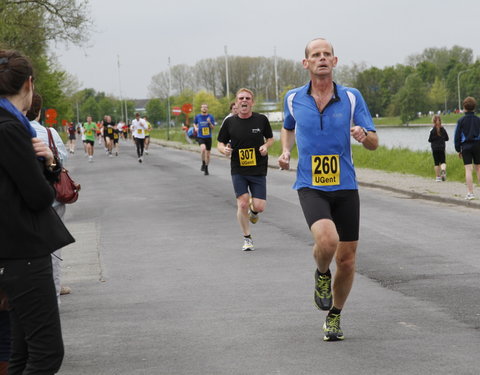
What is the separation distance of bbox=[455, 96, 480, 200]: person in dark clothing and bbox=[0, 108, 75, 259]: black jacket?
12.9 m

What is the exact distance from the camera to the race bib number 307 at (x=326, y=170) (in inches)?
228

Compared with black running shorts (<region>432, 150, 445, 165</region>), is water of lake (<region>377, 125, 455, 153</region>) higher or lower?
lower

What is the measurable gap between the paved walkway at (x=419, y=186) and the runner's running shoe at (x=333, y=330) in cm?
970

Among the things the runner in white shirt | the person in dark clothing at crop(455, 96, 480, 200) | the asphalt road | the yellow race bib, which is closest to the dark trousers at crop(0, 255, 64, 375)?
the asphalt road

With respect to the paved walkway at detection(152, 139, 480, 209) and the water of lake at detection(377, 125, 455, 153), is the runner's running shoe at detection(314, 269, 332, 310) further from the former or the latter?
the water of lake at detection(377, 125, 455, 153)

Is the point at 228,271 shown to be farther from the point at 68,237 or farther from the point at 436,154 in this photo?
the point at 436,154

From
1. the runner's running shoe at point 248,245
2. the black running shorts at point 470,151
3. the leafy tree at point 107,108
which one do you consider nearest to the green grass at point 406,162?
the black running shorts at point 470,151

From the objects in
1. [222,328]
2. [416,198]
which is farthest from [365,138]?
[416,198]

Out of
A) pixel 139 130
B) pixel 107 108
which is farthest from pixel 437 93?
pixel 139 130

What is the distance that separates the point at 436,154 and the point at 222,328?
49.3ft

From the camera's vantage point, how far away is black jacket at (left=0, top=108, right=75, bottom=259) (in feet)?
11.2

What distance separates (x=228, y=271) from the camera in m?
8.84

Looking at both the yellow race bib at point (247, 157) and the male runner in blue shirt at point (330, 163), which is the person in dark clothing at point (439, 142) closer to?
the yellow race bib at point (247, 157)

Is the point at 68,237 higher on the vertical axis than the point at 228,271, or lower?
higher
